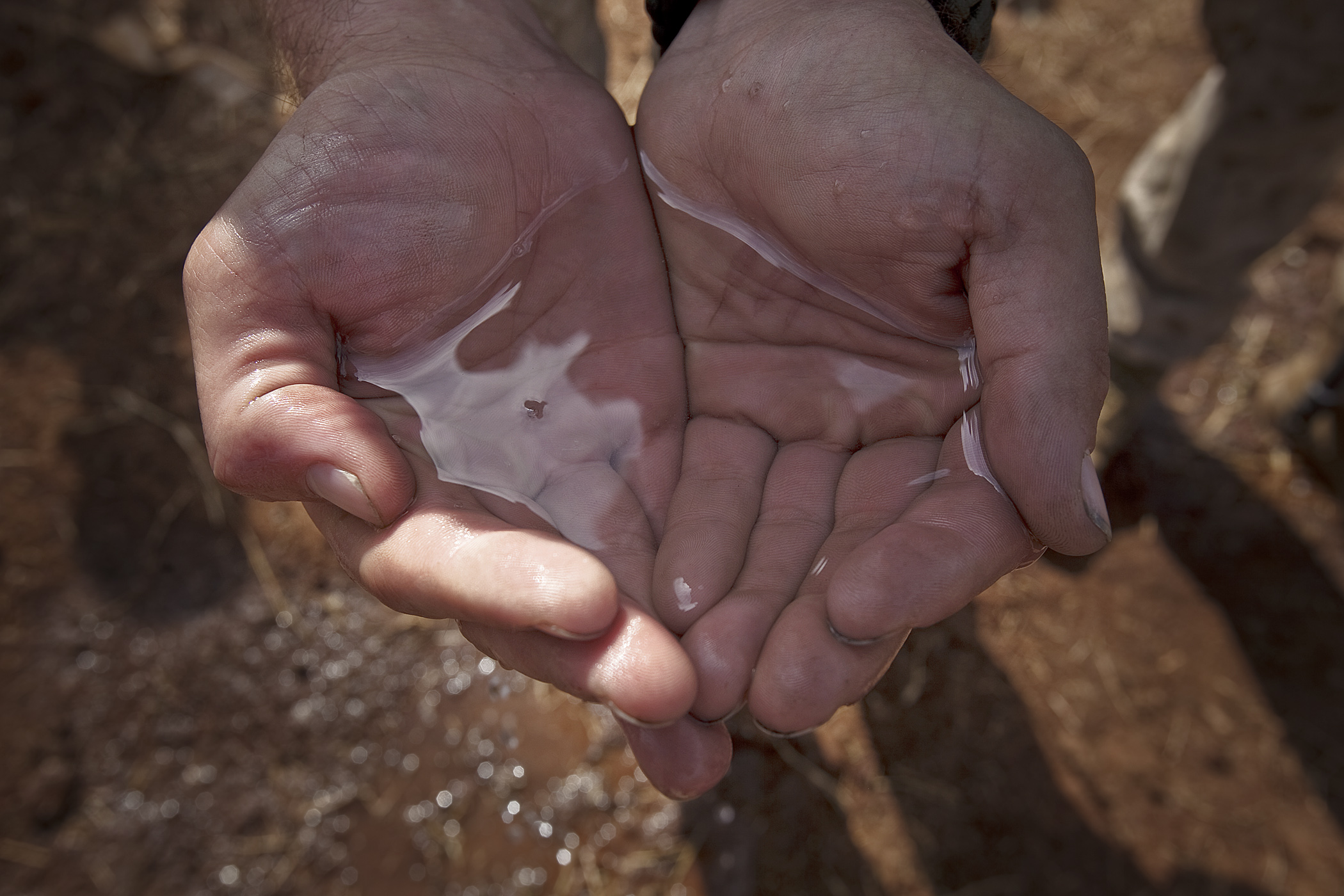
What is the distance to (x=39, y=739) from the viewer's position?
245 cm

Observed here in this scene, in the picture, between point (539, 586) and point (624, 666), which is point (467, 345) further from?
point (624, 666)

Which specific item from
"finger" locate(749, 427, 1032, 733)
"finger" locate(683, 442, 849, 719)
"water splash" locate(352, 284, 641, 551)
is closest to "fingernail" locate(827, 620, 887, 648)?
"finger" locate(749, 427, 1032, 733)

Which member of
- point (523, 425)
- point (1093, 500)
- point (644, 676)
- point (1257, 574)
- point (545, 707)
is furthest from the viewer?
point (1257, 574)

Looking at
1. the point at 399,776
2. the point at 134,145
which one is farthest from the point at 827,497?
the point at 134,145

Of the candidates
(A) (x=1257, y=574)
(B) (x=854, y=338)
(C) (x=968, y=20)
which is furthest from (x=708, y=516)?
(A) (x=1257, y=574)

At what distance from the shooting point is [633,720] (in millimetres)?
1176

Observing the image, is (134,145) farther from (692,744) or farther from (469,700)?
(692,744)

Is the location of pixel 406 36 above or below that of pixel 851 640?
above

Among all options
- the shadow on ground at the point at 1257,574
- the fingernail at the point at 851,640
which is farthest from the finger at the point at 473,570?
the shadow on ground at the point at 1257,574

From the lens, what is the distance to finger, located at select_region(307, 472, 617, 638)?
1.19 metres

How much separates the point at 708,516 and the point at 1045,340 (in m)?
0.64

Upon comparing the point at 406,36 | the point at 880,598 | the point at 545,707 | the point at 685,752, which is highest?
the point at 406,36

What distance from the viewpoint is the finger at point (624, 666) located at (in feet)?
3.81

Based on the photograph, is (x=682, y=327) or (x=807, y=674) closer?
(x=807, y=674)
